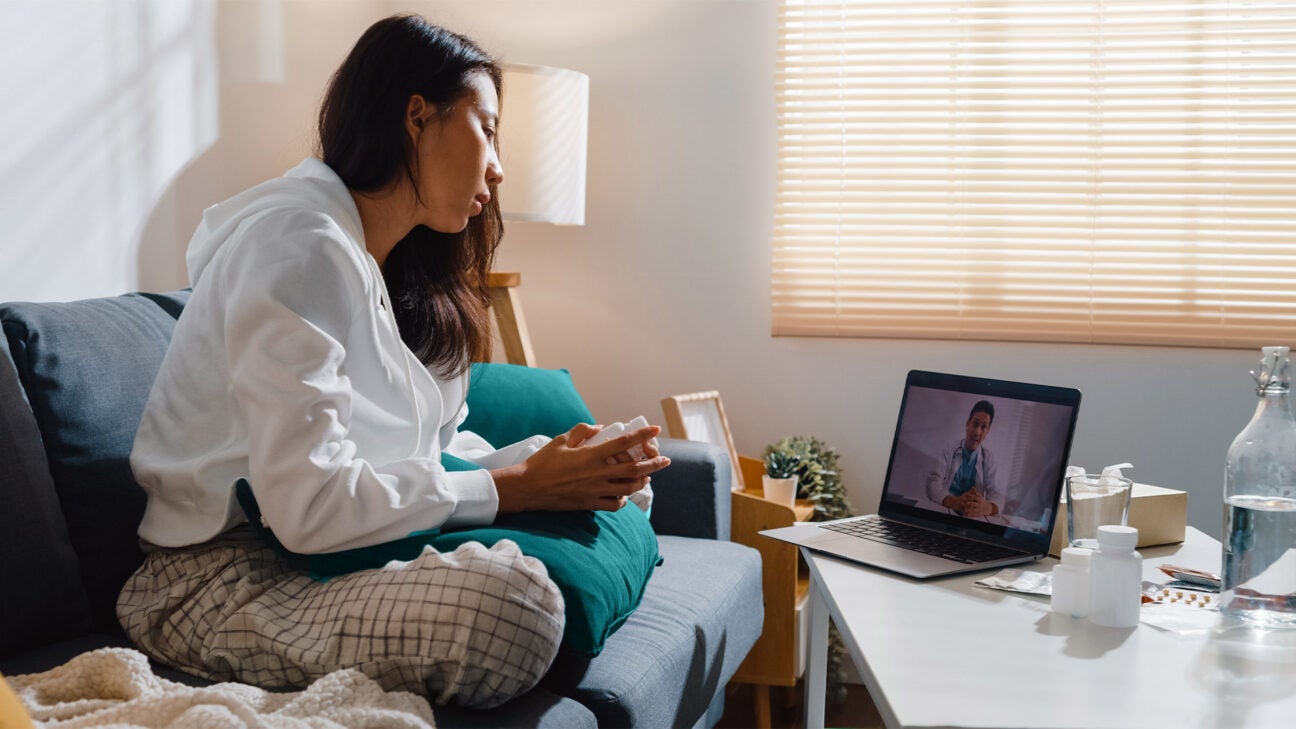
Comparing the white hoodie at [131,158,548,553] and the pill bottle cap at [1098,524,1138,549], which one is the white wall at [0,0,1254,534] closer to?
the white hoodie at [131,158,548,553]

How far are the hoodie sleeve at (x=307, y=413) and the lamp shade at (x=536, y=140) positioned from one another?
1.19m

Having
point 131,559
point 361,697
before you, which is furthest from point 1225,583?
point 131,559

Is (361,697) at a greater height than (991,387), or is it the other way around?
(991,387)

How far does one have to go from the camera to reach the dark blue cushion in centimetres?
132

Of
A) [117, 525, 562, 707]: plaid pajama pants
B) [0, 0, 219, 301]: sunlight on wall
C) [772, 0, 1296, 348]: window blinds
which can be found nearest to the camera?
[117, 525, 562, 707]: plaid pajama pants

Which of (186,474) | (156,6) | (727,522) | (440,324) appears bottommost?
(727,522)

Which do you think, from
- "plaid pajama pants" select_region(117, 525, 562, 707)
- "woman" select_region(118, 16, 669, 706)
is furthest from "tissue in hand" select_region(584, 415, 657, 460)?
"plaid pajama pants" select_region(117, 525, 562, 707)

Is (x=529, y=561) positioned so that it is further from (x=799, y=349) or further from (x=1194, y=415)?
(x=1194, y=415)

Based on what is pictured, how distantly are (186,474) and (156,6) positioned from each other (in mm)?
1187

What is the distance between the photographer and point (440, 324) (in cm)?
164

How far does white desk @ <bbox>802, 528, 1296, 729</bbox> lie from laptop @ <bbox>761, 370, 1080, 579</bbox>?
0.40 feet

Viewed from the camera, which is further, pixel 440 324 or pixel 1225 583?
pixel 440 324

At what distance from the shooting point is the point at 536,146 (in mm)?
2426

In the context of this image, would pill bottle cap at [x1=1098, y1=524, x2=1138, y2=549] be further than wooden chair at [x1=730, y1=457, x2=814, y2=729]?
No
